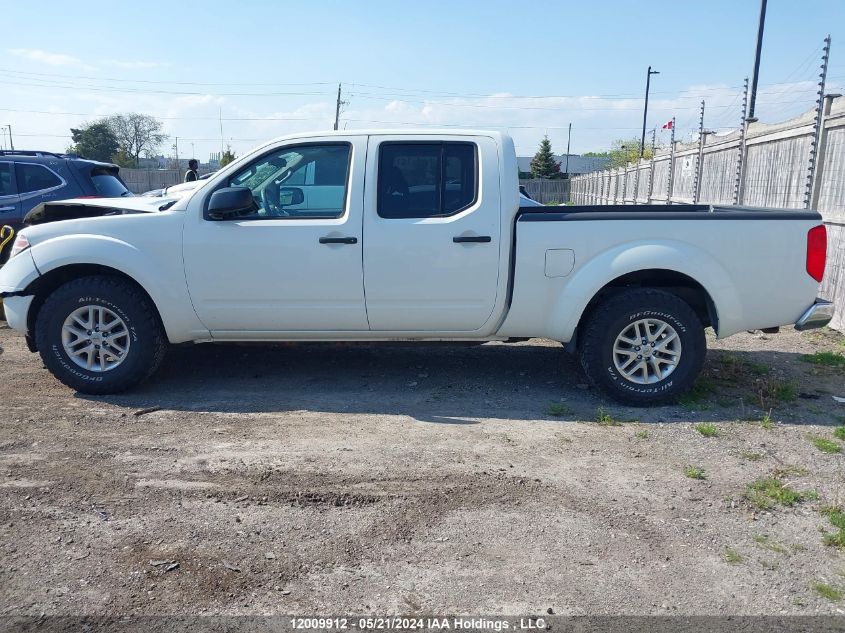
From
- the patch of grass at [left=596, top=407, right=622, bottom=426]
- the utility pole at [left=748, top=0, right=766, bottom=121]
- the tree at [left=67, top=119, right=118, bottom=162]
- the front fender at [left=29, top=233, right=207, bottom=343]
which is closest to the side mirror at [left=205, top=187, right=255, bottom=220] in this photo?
the front fender at [left=29, top=233, right=207, bottom=343]

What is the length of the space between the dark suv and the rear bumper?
903 cm

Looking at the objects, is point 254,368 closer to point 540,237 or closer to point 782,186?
Answer: point 540,237

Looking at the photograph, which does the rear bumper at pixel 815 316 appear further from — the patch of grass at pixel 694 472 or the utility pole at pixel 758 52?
the utility pole at pixel 758 52

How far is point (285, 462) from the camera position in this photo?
4.44 m

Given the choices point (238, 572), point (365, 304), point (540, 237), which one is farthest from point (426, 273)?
point (238, 572)

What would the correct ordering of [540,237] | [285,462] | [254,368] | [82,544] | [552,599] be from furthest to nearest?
1. [254,368]
2. [540,237]
3. [285,462]
4. [82,544]
5. [552,599]

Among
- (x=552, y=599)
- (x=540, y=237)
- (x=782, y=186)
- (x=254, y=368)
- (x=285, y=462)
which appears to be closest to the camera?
(x=552, y=599)

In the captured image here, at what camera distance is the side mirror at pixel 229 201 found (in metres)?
5.26

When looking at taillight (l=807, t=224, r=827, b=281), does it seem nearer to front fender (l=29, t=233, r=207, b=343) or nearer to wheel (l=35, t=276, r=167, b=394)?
front fender (l=29, t=233, r=207, b=343)

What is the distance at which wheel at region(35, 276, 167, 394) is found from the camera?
5.52 m

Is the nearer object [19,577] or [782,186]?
[19,577]

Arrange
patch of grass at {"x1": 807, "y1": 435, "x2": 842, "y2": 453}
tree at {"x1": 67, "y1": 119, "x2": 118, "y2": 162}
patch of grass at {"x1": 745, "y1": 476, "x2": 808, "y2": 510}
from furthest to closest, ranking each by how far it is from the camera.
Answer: tree at {"x1": 67, "y1": 119, "x2": 118, "y2": 162}, patch of grass at {"x1": 807, "y1": 435, "x2": 842, "y2": 453}, patch of grass at {"x1": 745, "y1": 476, "x2": 808, "y2": 510}

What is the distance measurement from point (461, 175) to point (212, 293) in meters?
2.09

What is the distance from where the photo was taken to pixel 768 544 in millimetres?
3514
